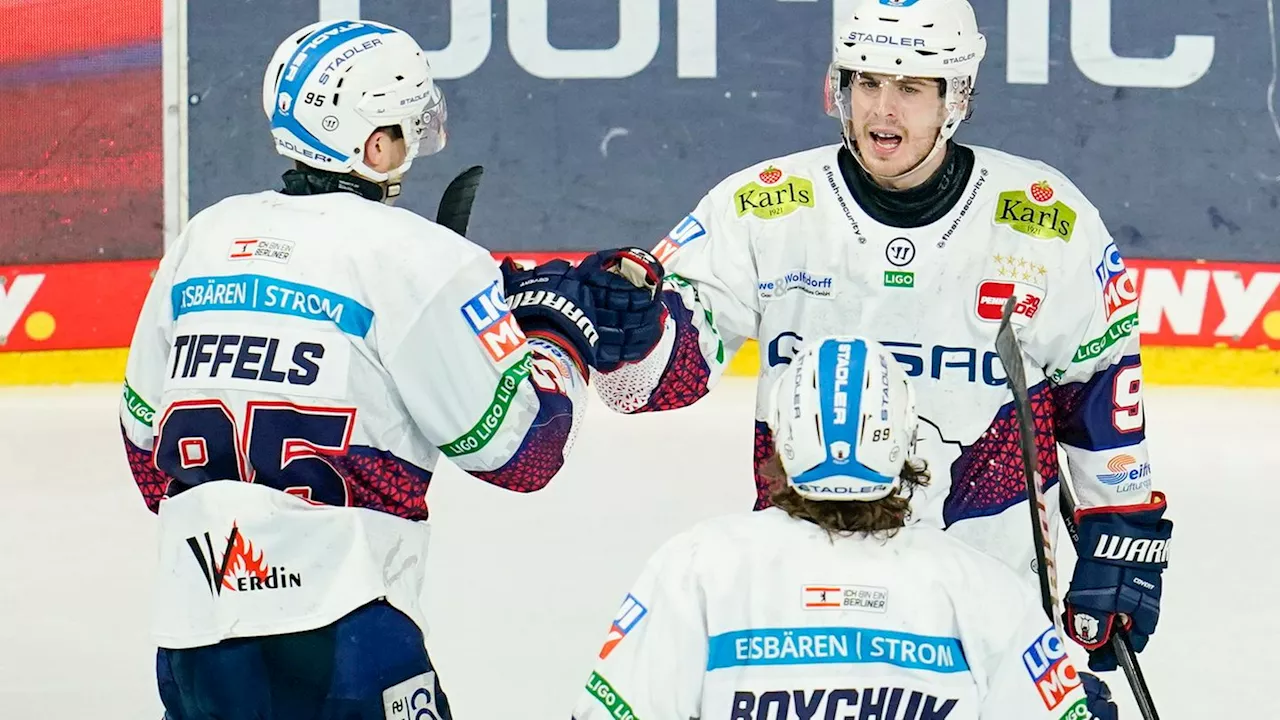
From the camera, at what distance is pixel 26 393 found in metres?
7.04

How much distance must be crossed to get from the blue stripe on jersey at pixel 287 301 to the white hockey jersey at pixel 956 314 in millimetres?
551

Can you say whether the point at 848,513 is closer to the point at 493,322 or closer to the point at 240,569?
the point at 493,322

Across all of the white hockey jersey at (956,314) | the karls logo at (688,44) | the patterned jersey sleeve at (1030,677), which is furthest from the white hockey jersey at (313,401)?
the karls logo at (688,44)

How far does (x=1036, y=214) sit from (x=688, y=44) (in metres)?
4.09

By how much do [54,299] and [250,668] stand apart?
15.6 feet

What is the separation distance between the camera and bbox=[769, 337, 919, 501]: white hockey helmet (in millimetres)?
2291

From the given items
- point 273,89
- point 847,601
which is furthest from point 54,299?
point 847,601

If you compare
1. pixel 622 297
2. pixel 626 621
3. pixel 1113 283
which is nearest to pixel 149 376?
pixel 622 297

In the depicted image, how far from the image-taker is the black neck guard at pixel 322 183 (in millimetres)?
2838

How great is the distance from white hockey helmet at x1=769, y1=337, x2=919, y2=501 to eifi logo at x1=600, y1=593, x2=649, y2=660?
0.22 m

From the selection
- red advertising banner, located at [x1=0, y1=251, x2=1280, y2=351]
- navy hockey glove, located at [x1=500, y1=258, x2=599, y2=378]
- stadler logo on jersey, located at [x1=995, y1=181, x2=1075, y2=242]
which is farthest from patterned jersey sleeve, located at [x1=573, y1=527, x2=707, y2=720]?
red advertising banner, located at [x1=0, y1=251, x2=1280, y2=351]

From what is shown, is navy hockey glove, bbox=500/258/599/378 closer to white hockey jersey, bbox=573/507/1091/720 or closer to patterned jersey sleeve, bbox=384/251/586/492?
patterned jersey sleeve, bbox=384/251/586/492

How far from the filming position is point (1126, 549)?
10.6 feet

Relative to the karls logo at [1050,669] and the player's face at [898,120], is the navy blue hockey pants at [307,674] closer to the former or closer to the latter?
the karls logo at [1050,669]
